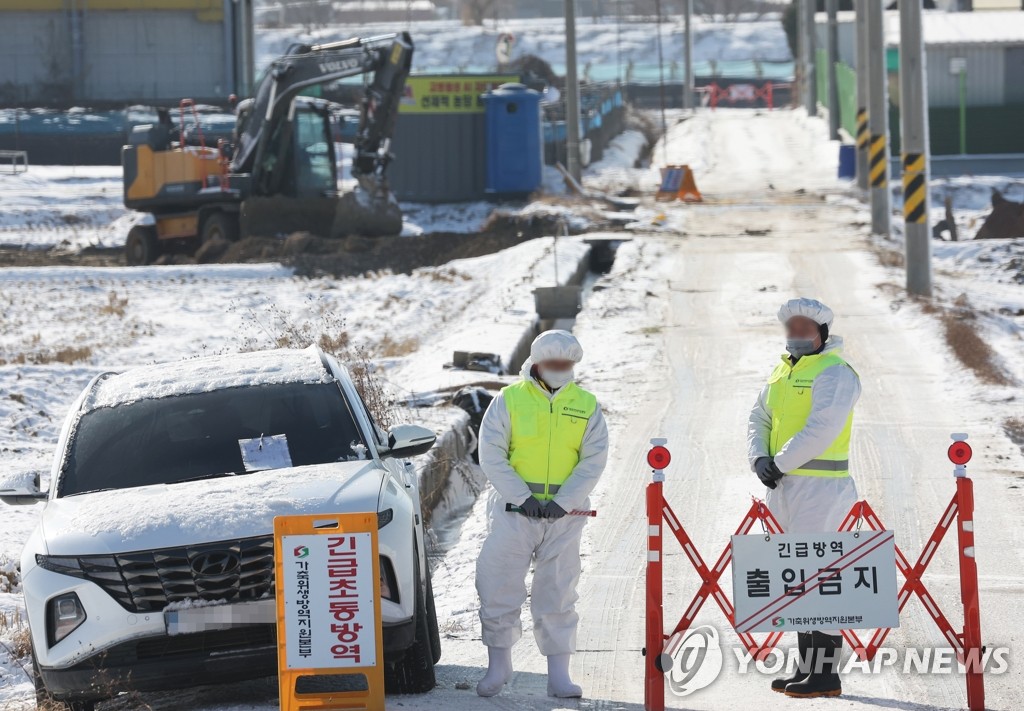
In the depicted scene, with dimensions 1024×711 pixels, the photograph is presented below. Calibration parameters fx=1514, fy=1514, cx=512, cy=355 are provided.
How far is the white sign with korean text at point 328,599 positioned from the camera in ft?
19.8

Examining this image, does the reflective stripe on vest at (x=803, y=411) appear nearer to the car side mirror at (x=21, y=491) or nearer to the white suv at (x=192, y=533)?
the white suv at (x=192, y=533)

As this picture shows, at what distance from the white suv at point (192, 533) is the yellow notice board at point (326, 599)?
0.52 m

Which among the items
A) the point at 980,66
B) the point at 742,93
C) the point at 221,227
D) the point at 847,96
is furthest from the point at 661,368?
the point at 742,93

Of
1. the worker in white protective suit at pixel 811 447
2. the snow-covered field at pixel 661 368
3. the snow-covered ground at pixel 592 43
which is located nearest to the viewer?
the worker in white protective suit at pixel 811 447

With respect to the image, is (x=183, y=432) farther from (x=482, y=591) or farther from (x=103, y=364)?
(x=103, y=364)

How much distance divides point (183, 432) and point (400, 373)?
27.0 feet

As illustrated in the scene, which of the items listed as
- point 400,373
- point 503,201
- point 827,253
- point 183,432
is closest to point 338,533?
point 183,432

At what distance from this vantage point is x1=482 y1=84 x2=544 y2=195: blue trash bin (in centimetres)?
3553

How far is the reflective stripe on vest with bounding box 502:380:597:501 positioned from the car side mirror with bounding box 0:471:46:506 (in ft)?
8.09

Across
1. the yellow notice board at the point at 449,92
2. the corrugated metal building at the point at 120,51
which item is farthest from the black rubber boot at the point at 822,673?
the corrugated metal building at the point at 120,51

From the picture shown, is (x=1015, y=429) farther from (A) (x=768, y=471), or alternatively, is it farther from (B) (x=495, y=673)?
(B) (x=495, y=673)

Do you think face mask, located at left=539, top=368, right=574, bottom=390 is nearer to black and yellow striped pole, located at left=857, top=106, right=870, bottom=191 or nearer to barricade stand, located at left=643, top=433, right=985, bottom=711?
barricade stand, located at left=643, top=433, right=985, bottom=711

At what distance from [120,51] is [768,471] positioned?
58.2 meters

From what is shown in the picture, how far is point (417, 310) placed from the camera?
22500 mm
